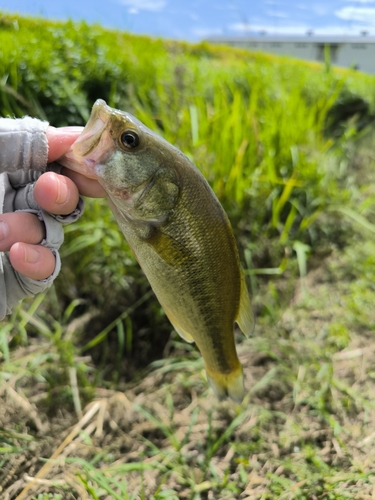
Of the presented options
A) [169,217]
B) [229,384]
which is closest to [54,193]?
[169,217]

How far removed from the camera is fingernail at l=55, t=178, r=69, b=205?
939 millimetres

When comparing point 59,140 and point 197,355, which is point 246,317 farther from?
point 197,355

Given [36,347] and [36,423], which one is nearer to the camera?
[36,423]

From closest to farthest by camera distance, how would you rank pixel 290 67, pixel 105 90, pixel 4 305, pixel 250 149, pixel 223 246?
pixel 223 246, pixel 4 305, pixel 250 149, pixel 105 90, pixel 290 67

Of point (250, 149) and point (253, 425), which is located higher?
point (250, 149)

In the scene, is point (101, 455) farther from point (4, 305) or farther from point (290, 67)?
point (290, 67)

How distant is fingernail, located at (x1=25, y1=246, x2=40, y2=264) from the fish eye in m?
0.32

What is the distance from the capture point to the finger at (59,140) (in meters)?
1.00

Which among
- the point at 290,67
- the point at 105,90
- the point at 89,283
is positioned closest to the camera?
the point at 89,283

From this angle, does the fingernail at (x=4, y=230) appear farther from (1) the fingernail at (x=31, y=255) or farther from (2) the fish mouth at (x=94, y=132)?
(2) the fish mouth at (x=94, y=132)

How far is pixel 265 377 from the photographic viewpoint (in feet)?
6.31

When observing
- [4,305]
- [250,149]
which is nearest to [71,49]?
[250,149]

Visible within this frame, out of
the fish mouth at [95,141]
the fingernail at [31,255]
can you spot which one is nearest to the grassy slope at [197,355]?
the fingernail at [31,255]

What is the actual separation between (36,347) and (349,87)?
19.9 feet
